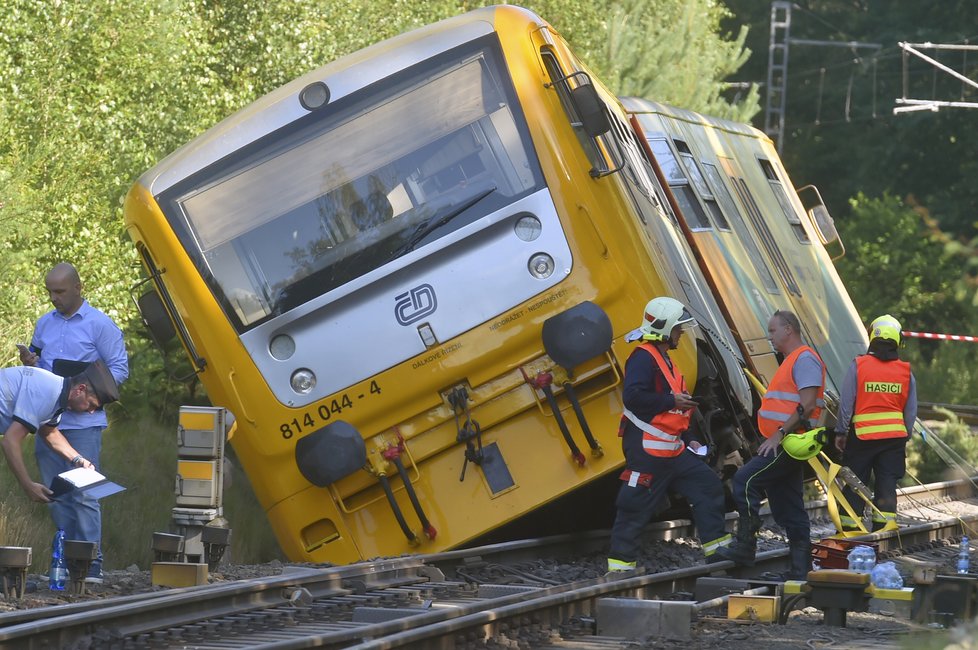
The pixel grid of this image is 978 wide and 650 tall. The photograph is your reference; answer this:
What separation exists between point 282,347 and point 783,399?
299 centimetres

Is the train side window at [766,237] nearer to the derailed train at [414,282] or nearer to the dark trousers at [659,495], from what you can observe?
the derailed train at [414,282]

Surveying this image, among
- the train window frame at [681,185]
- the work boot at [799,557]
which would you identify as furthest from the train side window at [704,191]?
the work boot at [799,557]

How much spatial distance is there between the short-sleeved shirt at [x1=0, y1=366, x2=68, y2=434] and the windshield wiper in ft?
7.58

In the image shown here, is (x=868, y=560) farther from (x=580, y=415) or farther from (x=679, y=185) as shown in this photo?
(x=679, y=185)

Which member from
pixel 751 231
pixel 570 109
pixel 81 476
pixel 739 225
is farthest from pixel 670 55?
pixel 81 476

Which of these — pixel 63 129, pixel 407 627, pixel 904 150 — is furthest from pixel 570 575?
pixel 904 150

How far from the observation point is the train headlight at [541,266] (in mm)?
9516

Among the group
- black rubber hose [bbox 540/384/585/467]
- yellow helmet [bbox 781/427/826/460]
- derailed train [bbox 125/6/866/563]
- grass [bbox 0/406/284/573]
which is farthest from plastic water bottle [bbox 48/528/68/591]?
yellow helmet [bbox 781/427/826/460]

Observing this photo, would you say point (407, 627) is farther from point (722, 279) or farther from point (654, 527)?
point (722, 279)

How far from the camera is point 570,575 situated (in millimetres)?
9422

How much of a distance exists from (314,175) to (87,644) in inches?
159

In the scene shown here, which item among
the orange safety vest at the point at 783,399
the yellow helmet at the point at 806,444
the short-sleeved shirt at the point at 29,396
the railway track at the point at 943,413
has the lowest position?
the railway track at the point at 943,413

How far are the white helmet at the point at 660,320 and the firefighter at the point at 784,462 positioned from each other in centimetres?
86

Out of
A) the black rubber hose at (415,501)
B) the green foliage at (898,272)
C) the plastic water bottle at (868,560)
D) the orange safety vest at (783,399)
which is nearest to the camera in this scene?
the plastic water bottle at (868,560)
